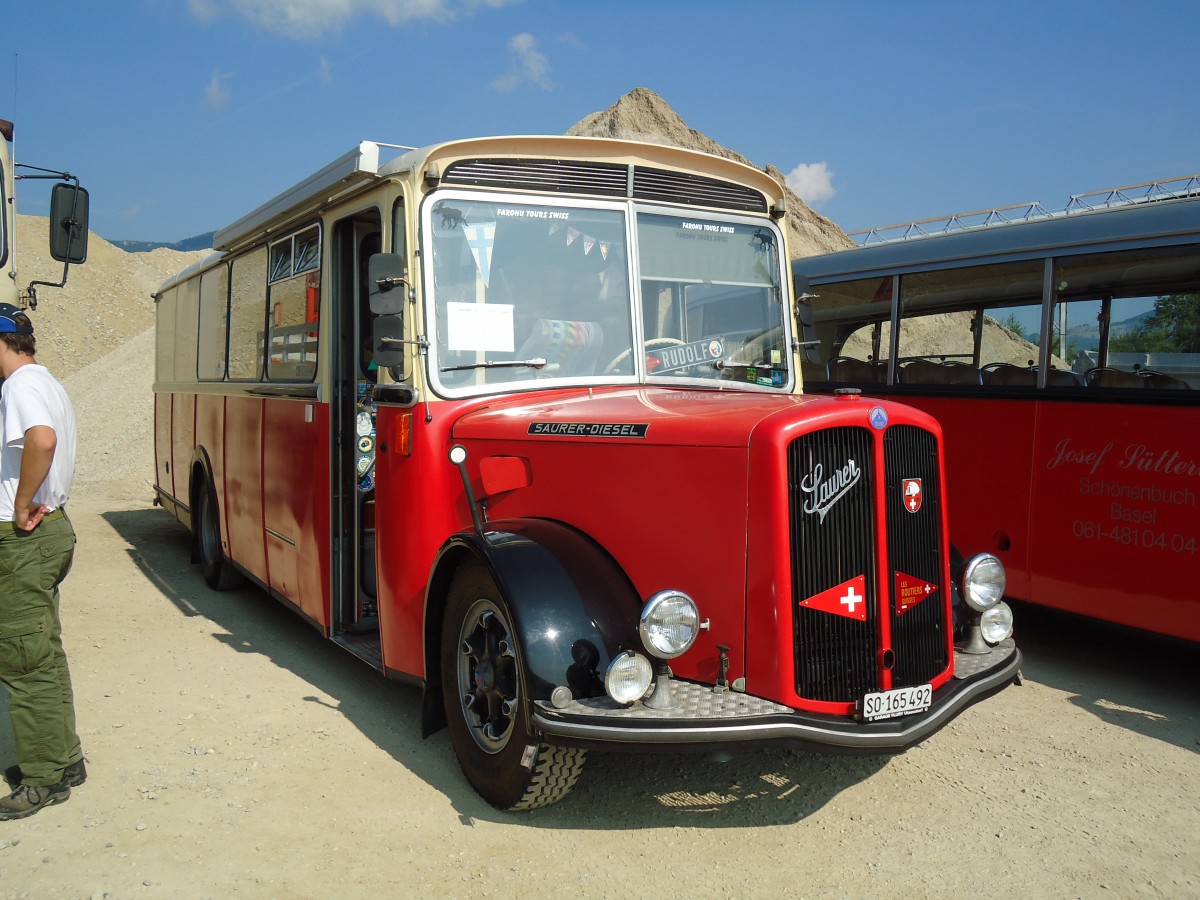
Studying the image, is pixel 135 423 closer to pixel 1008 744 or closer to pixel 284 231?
pixel 284 231

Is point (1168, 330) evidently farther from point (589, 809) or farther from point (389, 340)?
point (389, 340)

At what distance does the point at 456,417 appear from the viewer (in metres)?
4.46

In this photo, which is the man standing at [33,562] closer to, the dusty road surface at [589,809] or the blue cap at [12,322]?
the blue cap at [12,322]

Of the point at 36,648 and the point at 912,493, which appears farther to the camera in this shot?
the point at 36,648

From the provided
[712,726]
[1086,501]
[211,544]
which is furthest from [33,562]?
[1086,501]

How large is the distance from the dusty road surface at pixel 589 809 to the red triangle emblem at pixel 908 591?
3.04 ft

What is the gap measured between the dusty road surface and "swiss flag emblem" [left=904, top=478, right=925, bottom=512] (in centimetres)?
129

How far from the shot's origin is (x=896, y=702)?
11.6 feet

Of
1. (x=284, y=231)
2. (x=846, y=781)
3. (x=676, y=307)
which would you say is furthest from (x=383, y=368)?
(x=846, y=781)

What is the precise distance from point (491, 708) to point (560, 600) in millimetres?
674

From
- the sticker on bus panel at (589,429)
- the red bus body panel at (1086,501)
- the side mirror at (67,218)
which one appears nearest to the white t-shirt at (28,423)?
the sticker on bus panel at (589,429)

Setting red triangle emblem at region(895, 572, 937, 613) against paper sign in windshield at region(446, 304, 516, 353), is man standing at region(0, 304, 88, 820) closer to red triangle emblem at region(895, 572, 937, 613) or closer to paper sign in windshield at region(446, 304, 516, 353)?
paper sign in windshield at region(446, 304, 516, 353)

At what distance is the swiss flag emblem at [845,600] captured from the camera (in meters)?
3.53

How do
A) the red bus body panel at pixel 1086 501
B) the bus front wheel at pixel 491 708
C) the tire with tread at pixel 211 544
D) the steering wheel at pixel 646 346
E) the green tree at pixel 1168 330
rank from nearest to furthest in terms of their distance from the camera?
1. the bus front wheel at pixel 491 708
2. the steering wheel at pixel 646 346
3. the red bus body panel at pixel 1086 501
4. the green tree at pixel 1168 330
5. the tire with tread at pixel 211 544
